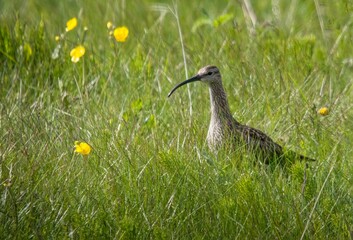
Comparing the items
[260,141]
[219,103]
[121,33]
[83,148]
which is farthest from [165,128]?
[83,148]

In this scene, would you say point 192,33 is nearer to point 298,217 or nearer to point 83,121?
point 83,121

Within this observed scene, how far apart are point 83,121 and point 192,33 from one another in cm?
210

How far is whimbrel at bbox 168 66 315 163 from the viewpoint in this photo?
235 inches

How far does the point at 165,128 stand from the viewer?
21.1 feet

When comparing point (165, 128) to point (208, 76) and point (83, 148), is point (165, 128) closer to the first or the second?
point (208, 76)

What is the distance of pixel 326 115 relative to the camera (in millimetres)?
6395

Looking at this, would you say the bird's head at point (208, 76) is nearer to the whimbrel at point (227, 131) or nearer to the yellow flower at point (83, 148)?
the whimbrel at point (227, 131)

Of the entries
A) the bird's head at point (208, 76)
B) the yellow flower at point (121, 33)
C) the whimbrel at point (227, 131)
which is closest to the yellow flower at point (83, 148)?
the whimbrel at point (227, 131)

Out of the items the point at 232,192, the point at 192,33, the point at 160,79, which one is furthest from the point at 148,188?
the point at 192,33

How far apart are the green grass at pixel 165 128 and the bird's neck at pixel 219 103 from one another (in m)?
0.15

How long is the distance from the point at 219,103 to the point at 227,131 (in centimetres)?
35

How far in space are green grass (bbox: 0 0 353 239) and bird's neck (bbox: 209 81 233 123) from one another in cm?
15

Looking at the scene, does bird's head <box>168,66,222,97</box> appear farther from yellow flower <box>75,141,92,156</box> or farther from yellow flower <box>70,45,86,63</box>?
yellow flower <box>75,141,92,156</box>

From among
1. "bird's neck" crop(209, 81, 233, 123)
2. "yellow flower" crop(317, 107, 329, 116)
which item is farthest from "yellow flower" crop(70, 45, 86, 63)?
"yellow flower" crop(317, 107, 329, 116)
